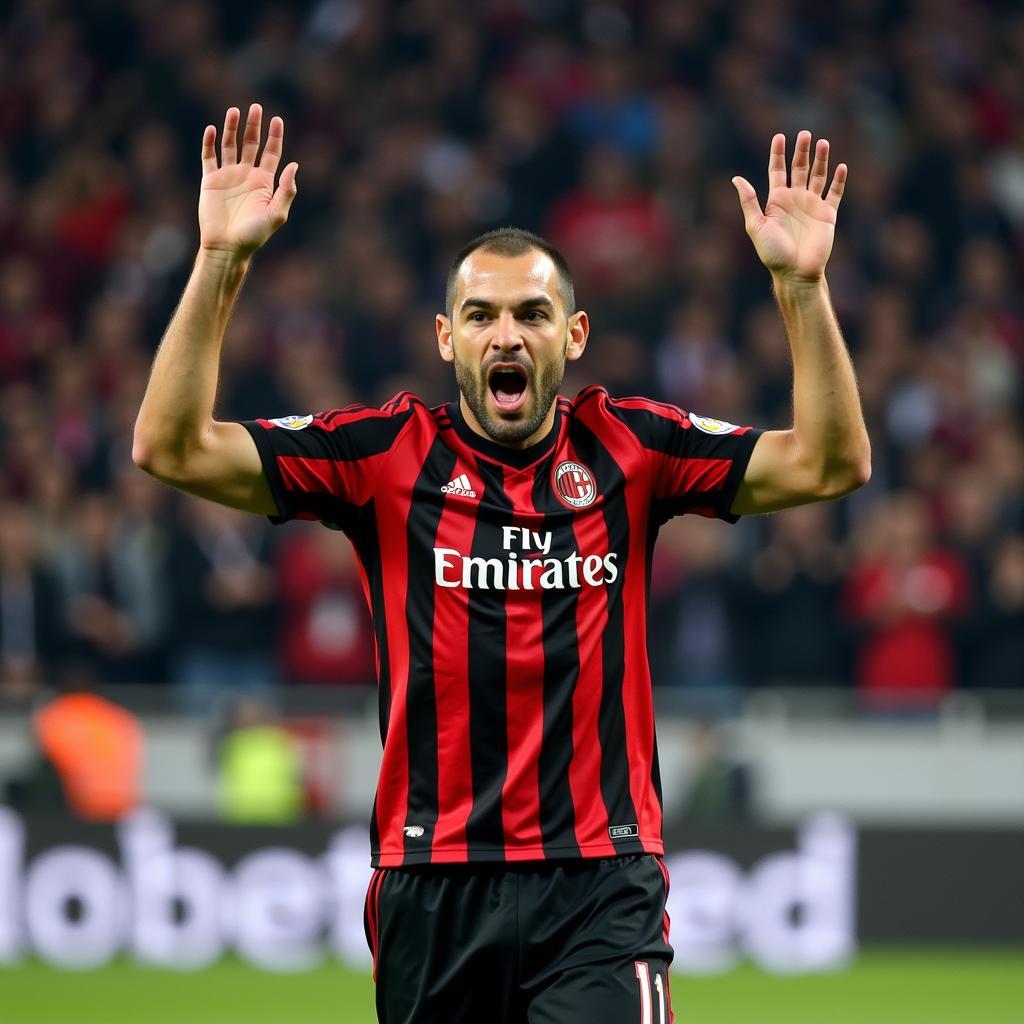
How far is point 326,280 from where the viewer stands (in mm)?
14078

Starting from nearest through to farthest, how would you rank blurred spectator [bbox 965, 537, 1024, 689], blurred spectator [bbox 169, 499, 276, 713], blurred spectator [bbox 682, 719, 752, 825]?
blurred spectator [bbox 682, 719, 752, 825], blurred spectator [bbox 965, 537, 1024, 689], blurred spectator [bbox 169, 499, 276, 713]

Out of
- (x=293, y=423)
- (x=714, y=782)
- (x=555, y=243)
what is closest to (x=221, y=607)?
(x=714, y=782)

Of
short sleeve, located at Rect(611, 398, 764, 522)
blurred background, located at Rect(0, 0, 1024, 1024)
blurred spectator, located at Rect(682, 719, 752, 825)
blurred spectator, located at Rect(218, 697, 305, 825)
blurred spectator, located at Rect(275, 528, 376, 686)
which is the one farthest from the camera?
blurred spectator, located at Rect(275, 528, 376, 686)

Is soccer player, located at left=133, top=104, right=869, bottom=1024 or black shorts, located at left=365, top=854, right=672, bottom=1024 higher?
soccer player, located at left=133, top=104, right=869, bottom=1024

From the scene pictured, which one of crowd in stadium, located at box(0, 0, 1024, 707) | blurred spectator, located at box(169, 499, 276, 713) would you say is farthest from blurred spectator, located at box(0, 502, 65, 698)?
blurred spectator, located at box(169, 499, 276, 713)

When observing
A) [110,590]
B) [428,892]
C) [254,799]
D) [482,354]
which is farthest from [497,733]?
[110,590]

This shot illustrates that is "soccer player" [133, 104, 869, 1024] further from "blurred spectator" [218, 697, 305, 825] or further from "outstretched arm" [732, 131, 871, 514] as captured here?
"blurred spectator" [218, 697, 305, 825]

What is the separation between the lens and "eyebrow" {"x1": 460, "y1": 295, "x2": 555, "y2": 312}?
169 inches

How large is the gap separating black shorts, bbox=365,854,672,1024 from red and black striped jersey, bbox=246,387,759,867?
0.06m

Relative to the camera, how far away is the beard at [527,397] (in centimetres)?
429

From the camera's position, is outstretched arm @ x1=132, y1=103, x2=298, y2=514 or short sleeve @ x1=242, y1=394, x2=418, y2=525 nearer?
outstretched arm @ x1=132, y1=103, x2=298, y2=514

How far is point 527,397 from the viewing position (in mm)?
4297

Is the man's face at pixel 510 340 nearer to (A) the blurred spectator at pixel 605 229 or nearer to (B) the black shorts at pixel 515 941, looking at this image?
(B) the black shorts at pixel 515 941

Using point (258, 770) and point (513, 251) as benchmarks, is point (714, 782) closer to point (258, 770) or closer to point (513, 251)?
point (258, 770)
